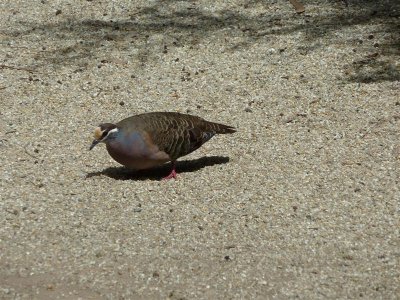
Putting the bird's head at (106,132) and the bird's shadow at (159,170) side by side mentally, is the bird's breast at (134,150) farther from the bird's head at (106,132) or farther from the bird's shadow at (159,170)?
the bird's shadow at (159,170)

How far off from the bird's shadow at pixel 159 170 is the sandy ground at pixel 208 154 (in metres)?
0.02

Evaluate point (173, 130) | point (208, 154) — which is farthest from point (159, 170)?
point (173, 130)

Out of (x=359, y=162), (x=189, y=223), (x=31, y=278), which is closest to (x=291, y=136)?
(x=359, y=162)

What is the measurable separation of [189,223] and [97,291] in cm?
113

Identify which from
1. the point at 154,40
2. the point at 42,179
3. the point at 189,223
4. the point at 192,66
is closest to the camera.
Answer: the point at 189,223

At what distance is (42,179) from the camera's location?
7562mm

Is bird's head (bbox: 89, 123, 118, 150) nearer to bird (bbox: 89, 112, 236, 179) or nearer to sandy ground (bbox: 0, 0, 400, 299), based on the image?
bird (bbox: 89, 112, 236, 179)

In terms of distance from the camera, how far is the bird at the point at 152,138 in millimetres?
7484

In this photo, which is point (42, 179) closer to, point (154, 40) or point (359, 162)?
point (359, 162)

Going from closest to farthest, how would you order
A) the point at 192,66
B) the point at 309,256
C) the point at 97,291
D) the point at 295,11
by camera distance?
the point at 97,291
the point at 309,256
the point at 192,66
the point at 295,11

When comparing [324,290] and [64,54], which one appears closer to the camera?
[324,290]

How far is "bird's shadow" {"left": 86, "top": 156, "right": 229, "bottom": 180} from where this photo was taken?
7.79 meters

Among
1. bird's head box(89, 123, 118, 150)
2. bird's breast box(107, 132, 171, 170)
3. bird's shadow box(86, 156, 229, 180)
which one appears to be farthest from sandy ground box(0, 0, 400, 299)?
bird's head box(89, 123, 118, 150)

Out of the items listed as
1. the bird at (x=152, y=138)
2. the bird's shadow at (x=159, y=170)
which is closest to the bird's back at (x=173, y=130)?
the bird at (x=152, y=138)
